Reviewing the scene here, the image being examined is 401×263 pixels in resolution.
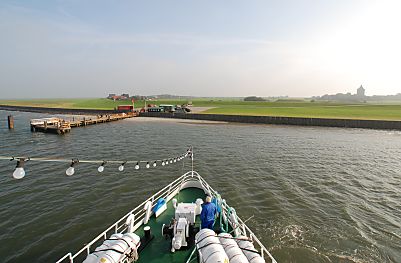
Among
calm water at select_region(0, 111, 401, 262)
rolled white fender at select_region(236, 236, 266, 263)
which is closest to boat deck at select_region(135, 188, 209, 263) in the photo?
rolled white fender at select_region(236, 236, 266, 263)

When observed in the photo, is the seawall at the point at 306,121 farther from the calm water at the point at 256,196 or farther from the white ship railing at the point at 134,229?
the white ship railing at the point at 134,229

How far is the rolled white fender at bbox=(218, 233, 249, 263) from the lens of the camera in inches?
229

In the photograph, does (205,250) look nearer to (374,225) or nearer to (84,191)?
(374,225)

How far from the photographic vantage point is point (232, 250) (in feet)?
20.2

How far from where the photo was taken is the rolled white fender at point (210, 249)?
5.68 m

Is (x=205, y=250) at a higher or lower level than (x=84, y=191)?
higher

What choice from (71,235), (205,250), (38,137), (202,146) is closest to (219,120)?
(202,146)

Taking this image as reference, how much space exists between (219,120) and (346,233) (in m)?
56.5

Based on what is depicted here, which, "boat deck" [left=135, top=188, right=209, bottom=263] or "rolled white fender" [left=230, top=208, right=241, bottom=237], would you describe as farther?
"rolled white fender" [left=230, top=208, right=241, bottom=237]

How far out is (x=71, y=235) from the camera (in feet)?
41.2

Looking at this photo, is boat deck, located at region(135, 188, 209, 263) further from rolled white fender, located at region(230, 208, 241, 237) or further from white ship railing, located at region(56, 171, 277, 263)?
rolled white fender, located at region(230, 208, 241, 237)

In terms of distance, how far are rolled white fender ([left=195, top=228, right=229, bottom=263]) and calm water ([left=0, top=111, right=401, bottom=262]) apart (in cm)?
654

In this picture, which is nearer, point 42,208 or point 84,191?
point 42,208

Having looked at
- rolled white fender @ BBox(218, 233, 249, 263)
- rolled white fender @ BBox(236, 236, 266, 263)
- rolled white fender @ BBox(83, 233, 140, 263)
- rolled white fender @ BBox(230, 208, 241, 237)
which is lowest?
rolled white fender @ BBox(230, 208, 241, 237)
